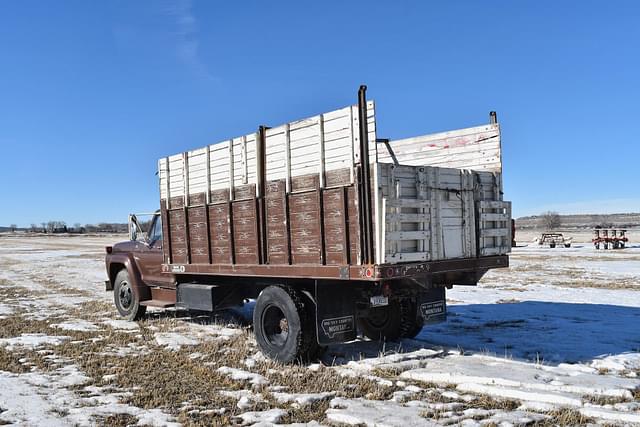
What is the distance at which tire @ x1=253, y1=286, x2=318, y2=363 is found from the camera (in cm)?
672

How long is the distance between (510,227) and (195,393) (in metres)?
4.43

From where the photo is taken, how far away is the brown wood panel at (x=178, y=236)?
902 cm

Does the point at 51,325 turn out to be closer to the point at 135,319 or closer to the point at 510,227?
the point at 135,319

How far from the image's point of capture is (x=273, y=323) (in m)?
7.29

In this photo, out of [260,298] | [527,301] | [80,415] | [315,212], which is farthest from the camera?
[527,301]

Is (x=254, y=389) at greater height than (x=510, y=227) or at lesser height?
lesser

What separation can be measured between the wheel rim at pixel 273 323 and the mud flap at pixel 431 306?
173 centimetres

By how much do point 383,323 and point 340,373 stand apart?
190 centimetres

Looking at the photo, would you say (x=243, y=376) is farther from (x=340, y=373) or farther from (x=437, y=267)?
(x=437, y=267)

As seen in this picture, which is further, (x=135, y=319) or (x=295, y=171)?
(x=135, y=319)

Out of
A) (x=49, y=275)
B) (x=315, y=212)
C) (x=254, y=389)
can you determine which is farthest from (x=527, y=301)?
(x=49, y=275)

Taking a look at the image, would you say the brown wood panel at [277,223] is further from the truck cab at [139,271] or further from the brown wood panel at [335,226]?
the truck cab at [139,271]

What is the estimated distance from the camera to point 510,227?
752cm

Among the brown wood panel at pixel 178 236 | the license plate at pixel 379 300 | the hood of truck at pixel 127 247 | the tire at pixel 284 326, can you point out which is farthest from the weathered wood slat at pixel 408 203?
the hood of truck at pixel 127 247
